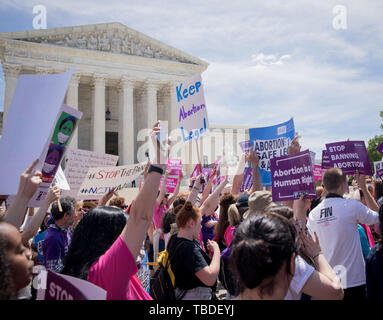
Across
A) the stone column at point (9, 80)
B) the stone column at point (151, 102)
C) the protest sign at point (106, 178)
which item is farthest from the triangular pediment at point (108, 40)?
the protest sign at point (106, 178)

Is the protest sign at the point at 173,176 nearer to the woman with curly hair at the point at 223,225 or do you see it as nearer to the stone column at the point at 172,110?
the woman with curly hair at the point at 223,225

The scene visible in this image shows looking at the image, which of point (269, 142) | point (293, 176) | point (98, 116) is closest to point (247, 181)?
point (269, 142)

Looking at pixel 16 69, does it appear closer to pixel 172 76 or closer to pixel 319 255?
pixel 172 76

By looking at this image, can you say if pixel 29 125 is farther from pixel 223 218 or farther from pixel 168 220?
pixel 223 218

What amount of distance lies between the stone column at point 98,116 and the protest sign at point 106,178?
26264 mm

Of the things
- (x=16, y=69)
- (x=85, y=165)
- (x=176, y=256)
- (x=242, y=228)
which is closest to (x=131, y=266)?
(x=242, y=228)

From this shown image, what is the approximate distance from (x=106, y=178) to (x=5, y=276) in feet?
14.9

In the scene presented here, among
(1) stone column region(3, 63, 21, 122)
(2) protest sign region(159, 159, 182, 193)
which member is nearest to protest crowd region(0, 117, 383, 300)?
(2) protest sign region(159, 159, 182, 193)

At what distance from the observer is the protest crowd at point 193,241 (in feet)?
6.11

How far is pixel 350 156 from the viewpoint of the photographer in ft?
19.4

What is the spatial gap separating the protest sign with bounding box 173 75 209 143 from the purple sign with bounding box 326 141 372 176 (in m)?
2.23

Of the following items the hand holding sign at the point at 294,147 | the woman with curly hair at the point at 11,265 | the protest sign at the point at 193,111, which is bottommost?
the woman with curly hair at the point at 11,265

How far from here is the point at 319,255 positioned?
8.02 feet
